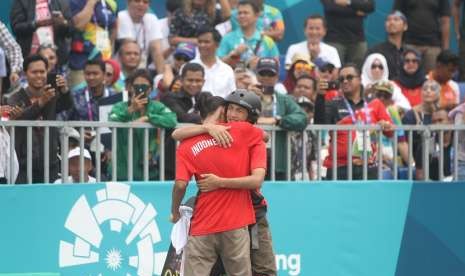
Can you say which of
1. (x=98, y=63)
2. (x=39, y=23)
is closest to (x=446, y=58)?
(x=98, y=63)

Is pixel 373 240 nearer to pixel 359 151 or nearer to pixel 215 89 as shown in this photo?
pixel 359 151

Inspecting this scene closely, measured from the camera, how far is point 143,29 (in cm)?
1609

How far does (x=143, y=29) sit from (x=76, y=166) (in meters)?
4.37

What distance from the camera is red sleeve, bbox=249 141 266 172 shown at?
34.7 ft

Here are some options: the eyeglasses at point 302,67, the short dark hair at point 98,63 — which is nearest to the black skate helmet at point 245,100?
the short dark hair at point 98,63

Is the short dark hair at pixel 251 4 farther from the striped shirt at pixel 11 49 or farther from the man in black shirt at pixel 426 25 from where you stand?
the striped shirt at pixel 11 49

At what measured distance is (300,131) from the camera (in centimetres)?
1269

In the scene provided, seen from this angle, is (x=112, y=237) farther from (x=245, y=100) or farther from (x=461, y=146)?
(x=461, y=146)

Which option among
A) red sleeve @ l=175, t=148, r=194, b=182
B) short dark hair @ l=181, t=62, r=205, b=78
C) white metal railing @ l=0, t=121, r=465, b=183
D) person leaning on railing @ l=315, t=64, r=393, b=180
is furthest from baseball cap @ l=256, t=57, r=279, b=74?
red sleeve @ l=175, t=148, r=194, b=182

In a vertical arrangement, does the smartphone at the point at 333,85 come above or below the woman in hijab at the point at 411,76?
below

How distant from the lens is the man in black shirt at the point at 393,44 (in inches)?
683

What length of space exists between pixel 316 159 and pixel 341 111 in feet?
4.51

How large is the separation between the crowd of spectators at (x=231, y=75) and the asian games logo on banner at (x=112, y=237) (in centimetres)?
30

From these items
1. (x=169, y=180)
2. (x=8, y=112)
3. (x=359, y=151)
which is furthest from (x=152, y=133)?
(x=359, y=151)
